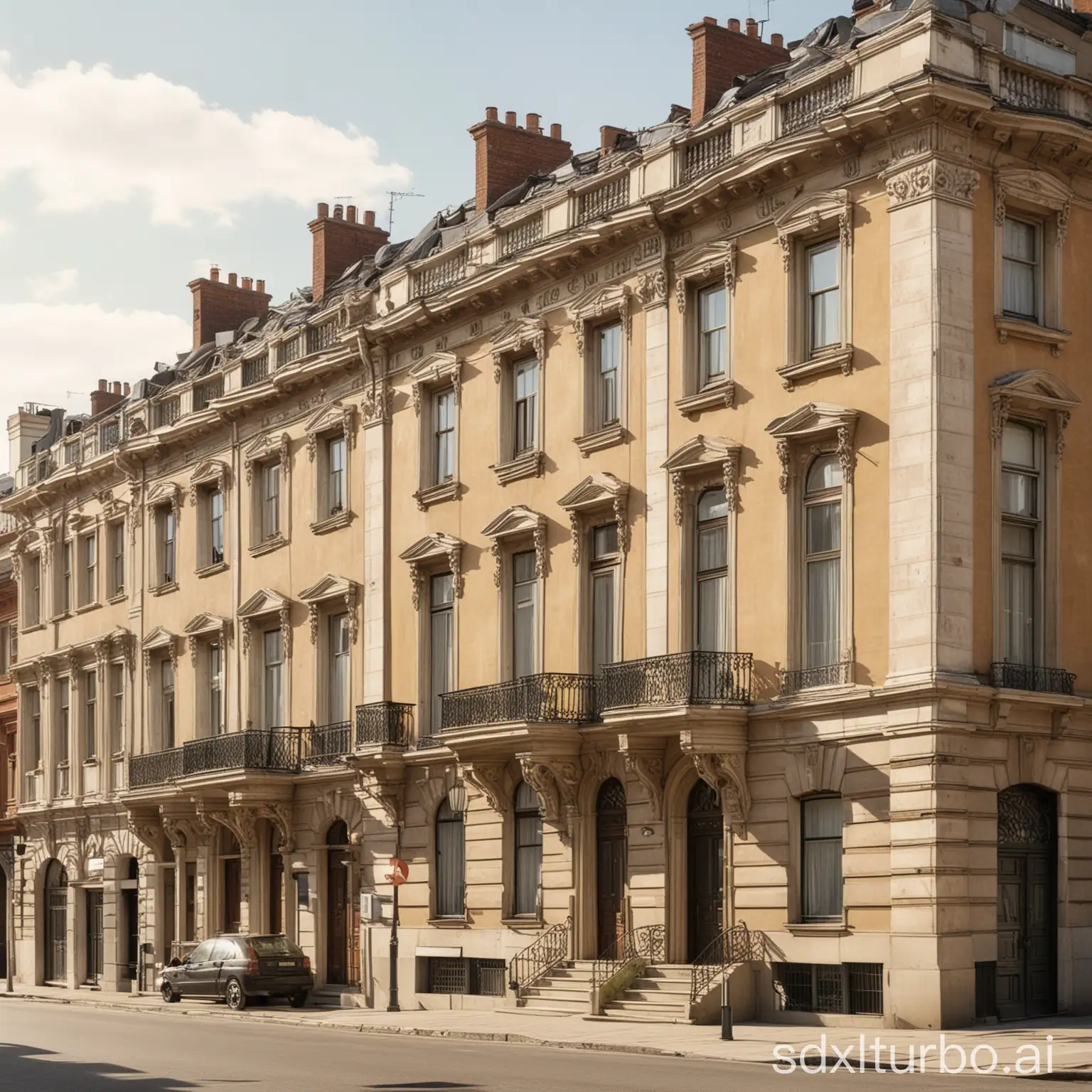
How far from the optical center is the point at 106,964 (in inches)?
2041

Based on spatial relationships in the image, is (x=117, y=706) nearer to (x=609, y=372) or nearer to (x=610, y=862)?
(x=610, y=862)

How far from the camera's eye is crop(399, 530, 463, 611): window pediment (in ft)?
129

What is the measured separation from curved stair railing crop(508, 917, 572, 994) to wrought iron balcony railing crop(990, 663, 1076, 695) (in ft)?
31.7

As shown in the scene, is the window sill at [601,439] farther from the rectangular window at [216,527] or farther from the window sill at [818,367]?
the rectangular window at [216,527]

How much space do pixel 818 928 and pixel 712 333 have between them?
33.4ft

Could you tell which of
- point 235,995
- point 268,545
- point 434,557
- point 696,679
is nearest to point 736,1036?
point 696,679

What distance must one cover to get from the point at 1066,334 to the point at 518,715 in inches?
452

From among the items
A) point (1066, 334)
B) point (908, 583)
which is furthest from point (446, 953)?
point (1066, 334)

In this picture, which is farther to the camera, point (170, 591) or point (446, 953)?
point (170, 591)

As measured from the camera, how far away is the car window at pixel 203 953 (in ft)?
134

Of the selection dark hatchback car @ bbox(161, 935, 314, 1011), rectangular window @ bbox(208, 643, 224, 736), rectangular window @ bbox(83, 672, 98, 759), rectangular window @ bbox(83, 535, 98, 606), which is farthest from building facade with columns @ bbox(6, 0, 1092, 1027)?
rectangular window @ bbox(83, 535, 98, 606)

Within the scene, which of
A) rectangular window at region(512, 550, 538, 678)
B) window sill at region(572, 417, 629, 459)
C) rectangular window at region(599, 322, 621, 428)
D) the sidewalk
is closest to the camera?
the sidewalk

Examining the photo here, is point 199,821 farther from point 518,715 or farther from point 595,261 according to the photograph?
point 595,261

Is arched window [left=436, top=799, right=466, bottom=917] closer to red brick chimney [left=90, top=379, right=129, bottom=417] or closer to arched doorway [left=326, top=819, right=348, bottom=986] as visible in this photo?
arched doorway [left=326, top=819, right=348, bottom=986]
